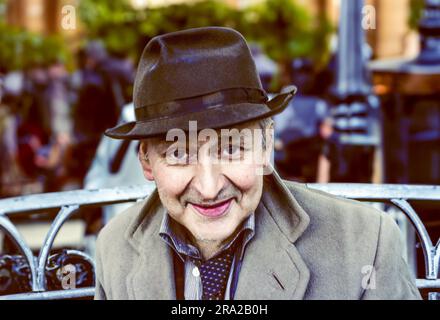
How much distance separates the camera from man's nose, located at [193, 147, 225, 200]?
180cm

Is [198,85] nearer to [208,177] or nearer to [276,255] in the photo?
[208,177]

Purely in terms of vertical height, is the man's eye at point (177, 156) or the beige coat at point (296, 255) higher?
the man's eye at point (177, 156)

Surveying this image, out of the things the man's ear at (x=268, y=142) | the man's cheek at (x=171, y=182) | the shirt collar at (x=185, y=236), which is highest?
the man's ear at (x=268, y=142)

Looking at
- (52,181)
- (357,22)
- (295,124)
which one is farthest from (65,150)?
(357,22)

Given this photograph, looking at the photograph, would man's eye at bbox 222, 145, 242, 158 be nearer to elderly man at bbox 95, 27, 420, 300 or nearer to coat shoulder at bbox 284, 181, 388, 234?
elderly man at bbox 95, 27, 420, 300

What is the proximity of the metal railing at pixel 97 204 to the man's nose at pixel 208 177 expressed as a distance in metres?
0.63

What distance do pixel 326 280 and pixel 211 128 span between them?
1.40 ft

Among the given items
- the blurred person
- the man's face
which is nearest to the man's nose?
the man's face

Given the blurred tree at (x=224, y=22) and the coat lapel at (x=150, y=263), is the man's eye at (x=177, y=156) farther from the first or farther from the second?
the blurred tree at (x=224, y=22)

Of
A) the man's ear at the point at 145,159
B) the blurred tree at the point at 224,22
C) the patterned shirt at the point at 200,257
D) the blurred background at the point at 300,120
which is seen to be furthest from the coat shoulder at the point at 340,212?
the blurred tree at the point at 224,22

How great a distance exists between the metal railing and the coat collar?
0.44 metres

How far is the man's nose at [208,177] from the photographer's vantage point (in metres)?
1.80

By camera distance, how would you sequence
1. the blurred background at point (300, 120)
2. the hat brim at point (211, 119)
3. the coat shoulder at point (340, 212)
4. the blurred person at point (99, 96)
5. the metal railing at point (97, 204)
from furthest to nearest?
the blurred person at point (99, 96) < the blurred background at point (300, 120) < the metal railing at point (97, 204) < the coat shoulder at point (340, 212) < the hat brim at point (211, 119)

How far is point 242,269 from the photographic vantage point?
6.22 ft
